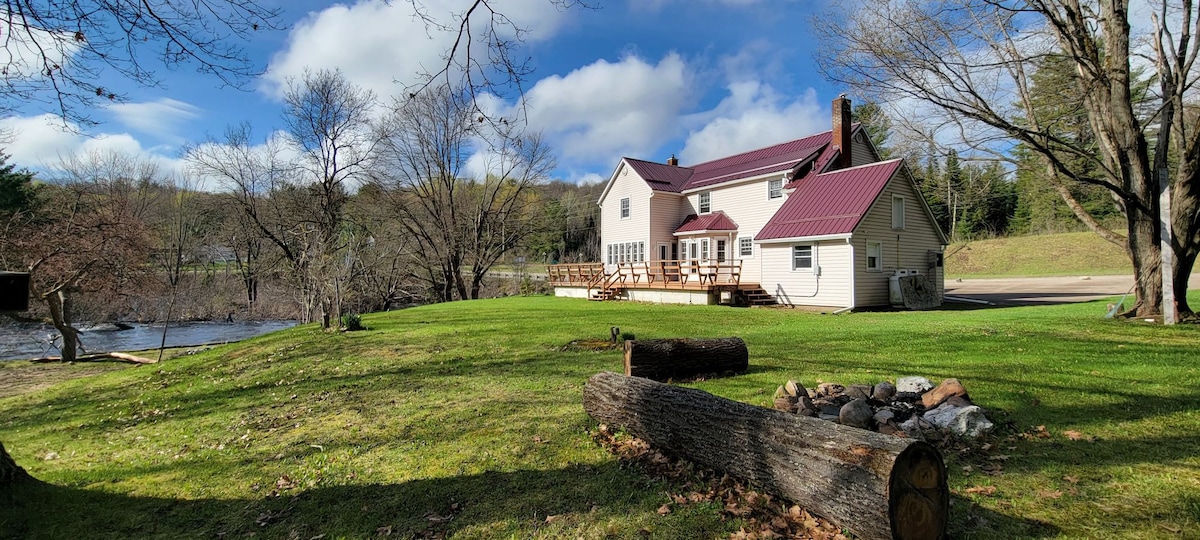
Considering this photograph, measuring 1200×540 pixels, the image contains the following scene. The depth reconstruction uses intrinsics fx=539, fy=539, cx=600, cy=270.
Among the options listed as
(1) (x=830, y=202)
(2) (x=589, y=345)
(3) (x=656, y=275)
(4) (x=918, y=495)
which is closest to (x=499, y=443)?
(4) (x=918, y=495)

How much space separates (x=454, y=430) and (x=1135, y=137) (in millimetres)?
13999

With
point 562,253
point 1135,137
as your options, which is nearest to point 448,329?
point 1135,137

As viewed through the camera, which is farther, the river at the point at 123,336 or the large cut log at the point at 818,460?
the river at the point at 123,336

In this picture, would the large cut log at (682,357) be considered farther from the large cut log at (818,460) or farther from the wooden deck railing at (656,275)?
the wooden deck railing at (656,275)

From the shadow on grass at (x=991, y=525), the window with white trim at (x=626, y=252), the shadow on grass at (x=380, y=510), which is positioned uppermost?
the window with white trim at (x=626, y=252)

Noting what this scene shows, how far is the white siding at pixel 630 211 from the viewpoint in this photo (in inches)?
1073

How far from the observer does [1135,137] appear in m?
10.8

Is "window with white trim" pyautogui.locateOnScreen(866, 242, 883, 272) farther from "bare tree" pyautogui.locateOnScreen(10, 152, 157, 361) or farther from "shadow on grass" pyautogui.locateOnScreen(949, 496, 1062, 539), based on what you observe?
"bare tree" pyautogui.locateOnScreen(10, 152, 157, 361)

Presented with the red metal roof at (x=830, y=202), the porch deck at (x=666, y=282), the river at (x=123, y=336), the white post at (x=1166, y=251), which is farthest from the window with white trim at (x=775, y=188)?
the river at (x=123, y=336)

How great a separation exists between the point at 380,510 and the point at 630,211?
25.2m

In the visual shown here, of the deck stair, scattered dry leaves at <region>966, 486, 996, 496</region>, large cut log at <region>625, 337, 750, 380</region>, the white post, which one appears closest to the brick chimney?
the deck stair

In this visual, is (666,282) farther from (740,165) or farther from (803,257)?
(740,165)

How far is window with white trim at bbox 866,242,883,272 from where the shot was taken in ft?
63.6

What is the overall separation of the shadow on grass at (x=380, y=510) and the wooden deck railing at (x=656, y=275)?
57.3 ft
